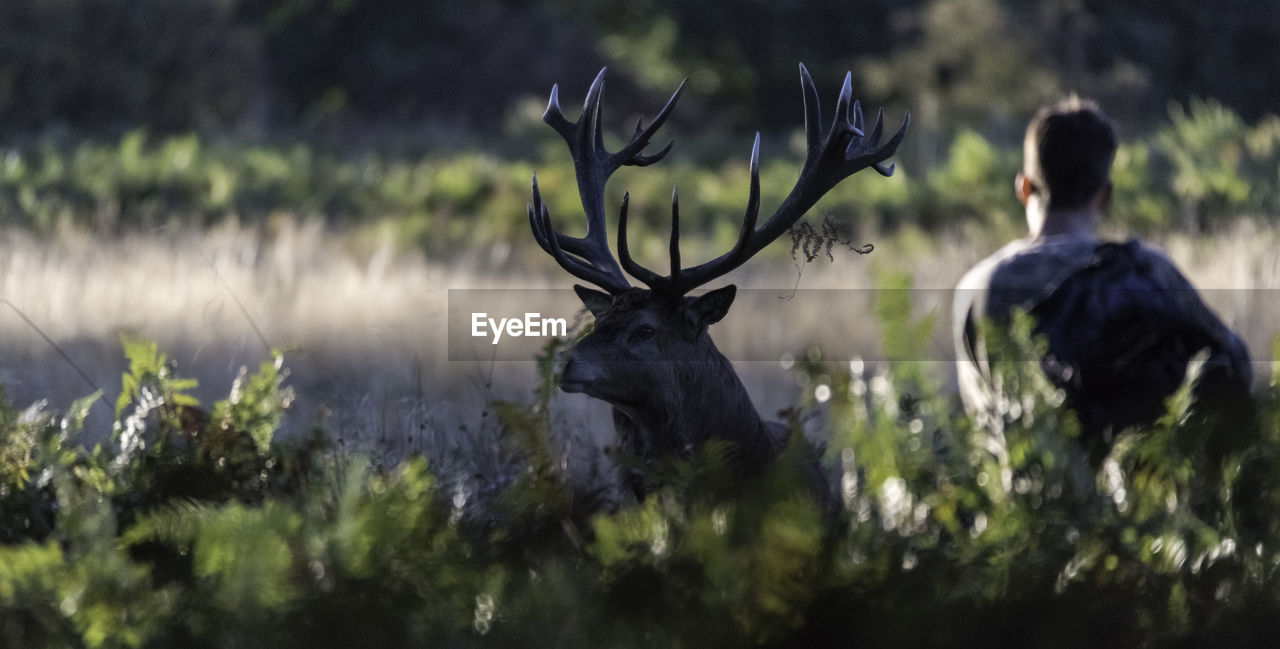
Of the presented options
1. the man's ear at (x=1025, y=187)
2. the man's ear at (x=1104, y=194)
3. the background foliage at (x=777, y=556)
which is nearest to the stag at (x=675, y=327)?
the man's ear at (x=1025, y=187)

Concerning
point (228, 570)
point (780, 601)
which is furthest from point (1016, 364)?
point (228, 570)

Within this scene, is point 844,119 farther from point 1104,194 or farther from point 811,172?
point 1104,194

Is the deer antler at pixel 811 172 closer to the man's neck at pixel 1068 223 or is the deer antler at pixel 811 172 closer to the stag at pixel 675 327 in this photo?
the stag at pixel 675 327

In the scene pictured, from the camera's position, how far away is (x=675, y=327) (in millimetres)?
→ 3504

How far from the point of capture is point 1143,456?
248 cm

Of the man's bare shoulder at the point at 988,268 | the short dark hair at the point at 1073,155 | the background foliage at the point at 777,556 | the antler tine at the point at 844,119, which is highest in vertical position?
the antler tine at the point at 844,119

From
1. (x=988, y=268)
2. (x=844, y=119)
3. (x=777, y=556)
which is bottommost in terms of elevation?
(x=777, y=556)

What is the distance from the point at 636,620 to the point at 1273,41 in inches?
1302

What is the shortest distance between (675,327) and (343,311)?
657 cm

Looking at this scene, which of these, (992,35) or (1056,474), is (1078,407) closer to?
(1056,474)

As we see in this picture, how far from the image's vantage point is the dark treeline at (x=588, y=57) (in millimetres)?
25172

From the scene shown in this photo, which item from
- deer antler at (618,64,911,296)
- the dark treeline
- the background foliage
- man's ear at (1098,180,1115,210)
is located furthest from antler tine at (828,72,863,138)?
the dark treeline

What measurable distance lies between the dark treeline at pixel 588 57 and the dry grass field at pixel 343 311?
43.6 feet

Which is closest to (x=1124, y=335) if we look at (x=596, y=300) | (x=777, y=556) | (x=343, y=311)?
(x=596, y=300)
